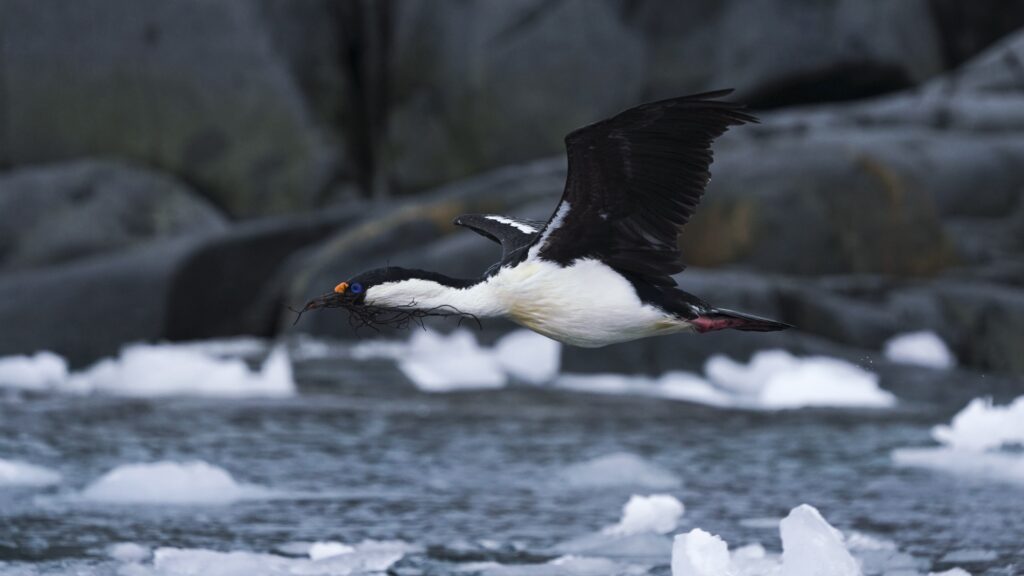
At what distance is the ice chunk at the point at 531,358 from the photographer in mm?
12828

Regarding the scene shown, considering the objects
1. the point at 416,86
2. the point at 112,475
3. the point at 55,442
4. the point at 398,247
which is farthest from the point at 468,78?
the point at 112,475

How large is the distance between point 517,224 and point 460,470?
8.96 feet

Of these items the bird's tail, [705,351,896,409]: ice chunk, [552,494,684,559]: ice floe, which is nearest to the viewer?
the bird's tail

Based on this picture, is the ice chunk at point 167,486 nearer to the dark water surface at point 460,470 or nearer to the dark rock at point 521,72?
the dark water surface at point 460,470

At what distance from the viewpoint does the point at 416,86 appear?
68.3 feet

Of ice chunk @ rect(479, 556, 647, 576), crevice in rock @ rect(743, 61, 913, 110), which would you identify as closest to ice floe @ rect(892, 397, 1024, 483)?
ice chunk @ rect(479, 556, 647, 576)

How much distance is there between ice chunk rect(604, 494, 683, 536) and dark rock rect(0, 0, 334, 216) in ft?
42.7

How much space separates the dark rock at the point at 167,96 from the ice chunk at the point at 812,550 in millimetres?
14772

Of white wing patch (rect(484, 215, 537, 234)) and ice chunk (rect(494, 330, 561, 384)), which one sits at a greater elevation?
ice chunk (rect(494, 330, 561, 384))

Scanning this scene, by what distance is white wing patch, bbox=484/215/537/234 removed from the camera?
649 cm

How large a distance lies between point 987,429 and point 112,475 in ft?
16.5

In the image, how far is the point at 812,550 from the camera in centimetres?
588

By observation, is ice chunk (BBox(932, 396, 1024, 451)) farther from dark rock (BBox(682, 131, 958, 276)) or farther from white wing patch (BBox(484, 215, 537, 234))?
dark rock (BBox(682, 131, 958, 276))

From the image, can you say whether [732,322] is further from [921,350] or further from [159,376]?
[921,350]
